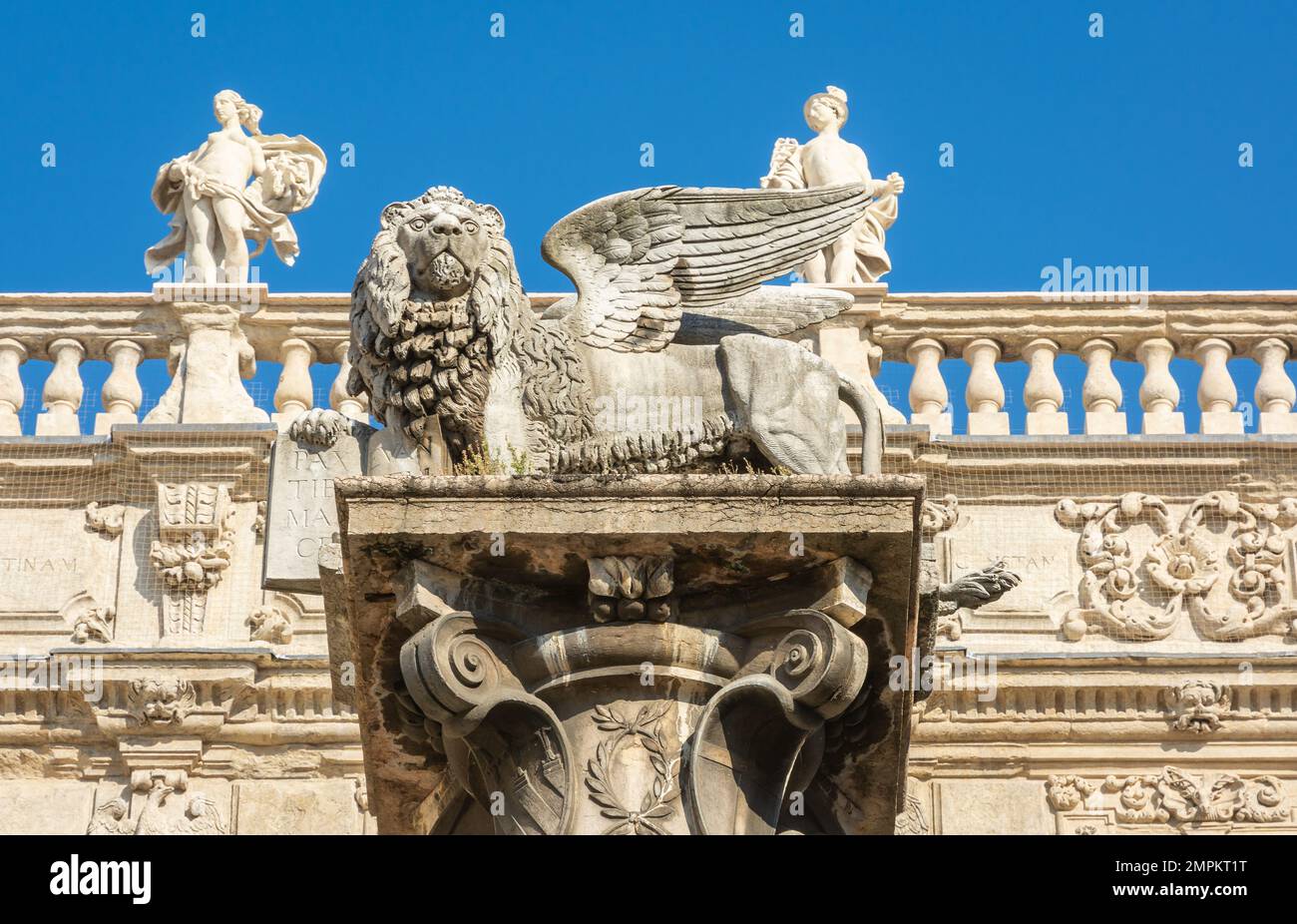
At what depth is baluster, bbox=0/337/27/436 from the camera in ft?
56.4

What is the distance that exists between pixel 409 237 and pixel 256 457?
6.62 m

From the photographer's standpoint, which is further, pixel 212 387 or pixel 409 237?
pixel 212 387

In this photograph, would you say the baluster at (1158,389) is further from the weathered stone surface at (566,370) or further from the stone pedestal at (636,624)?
the stone pedestal at (636,624)

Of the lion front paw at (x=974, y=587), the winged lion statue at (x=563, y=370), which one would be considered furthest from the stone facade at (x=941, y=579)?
the lion front paw at (x=974, y=587)

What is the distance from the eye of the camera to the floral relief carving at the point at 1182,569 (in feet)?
54.1

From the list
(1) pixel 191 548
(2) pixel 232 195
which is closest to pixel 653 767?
(1) pixel 191 548

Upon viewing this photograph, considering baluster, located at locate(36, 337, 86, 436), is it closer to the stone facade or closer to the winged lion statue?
the stone facade

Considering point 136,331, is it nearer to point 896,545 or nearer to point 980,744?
point 980,744

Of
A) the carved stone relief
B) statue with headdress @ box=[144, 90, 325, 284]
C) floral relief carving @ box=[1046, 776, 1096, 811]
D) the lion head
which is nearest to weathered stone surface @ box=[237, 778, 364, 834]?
statue with headdress @ box=[144, 90, 325, 284]

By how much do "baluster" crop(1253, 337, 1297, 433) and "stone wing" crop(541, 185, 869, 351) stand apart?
6.52 m

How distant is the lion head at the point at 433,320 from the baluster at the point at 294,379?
6.86 metres

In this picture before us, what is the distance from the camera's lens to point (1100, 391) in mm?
17188
